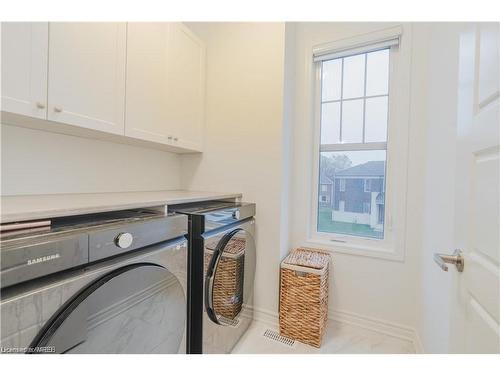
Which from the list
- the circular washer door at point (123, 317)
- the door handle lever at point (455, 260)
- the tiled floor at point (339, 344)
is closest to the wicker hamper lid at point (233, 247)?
the circular washer door at point (123, 317)

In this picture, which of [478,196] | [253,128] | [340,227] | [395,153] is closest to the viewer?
[478,196]

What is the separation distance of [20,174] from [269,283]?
1.68 metres

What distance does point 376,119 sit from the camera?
5.82ft

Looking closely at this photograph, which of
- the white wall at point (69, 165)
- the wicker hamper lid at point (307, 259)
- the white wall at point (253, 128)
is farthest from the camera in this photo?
the white wall at point (253, 128)

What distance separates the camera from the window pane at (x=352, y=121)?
1.84 m

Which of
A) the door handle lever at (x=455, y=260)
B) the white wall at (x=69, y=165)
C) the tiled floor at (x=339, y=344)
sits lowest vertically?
the tiled floor at (x=339, y=344)

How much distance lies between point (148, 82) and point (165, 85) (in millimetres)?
140

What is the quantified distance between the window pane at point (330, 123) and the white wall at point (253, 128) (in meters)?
0.42

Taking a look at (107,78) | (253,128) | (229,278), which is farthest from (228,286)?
(107,78)

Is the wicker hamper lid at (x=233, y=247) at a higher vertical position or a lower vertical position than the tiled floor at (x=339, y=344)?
higher

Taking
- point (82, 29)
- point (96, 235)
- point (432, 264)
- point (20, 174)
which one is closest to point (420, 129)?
point (432, 264)

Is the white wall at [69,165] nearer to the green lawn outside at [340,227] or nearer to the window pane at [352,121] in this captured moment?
the green lawn outside at [340,227]

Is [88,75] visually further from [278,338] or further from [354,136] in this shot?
[278,338]

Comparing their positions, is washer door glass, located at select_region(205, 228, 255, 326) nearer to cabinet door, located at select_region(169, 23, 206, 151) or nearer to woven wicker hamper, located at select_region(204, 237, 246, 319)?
woven wicker hamper, located at select_region(204, 237, 246, 319)
